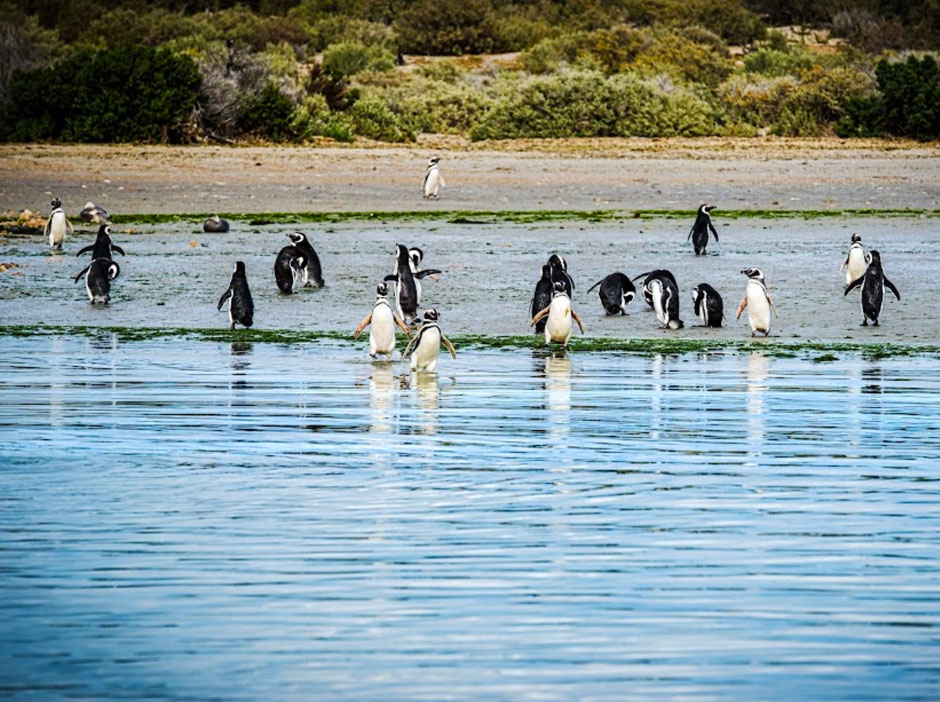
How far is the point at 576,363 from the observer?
33.9 ft

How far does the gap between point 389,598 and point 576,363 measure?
5.37 metres

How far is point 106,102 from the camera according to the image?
30.0 meters

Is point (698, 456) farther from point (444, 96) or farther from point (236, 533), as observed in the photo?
point (444, 96)

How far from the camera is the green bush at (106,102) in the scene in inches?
1171

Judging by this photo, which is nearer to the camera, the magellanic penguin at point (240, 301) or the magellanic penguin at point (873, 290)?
the magellanic penguin at point (240, 301)

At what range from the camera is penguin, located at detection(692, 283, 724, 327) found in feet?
39.2

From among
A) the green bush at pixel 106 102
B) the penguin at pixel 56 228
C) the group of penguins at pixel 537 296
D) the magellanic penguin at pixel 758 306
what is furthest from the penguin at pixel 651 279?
the green bush at pixel 106 102

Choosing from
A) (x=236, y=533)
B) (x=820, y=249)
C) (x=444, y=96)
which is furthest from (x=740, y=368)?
(x=444, y=96)

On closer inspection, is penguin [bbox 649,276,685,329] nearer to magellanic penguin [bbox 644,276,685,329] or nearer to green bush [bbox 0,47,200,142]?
magellanic penguin [bbox 644,276,685,329]

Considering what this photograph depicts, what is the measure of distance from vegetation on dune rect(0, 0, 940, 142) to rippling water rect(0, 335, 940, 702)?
21.7 meters

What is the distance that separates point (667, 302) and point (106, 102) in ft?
65.8

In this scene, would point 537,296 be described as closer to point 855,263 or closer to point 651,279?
point 651,279

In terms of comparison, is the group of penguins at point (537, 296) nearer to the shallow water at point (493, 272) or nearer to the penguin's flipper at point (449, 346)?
the penguin's flipper at point (449, 346)

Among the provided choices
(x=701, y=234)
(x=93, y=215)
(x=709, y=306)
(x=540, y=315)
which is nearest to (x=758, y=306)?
(x=709, y=306)
